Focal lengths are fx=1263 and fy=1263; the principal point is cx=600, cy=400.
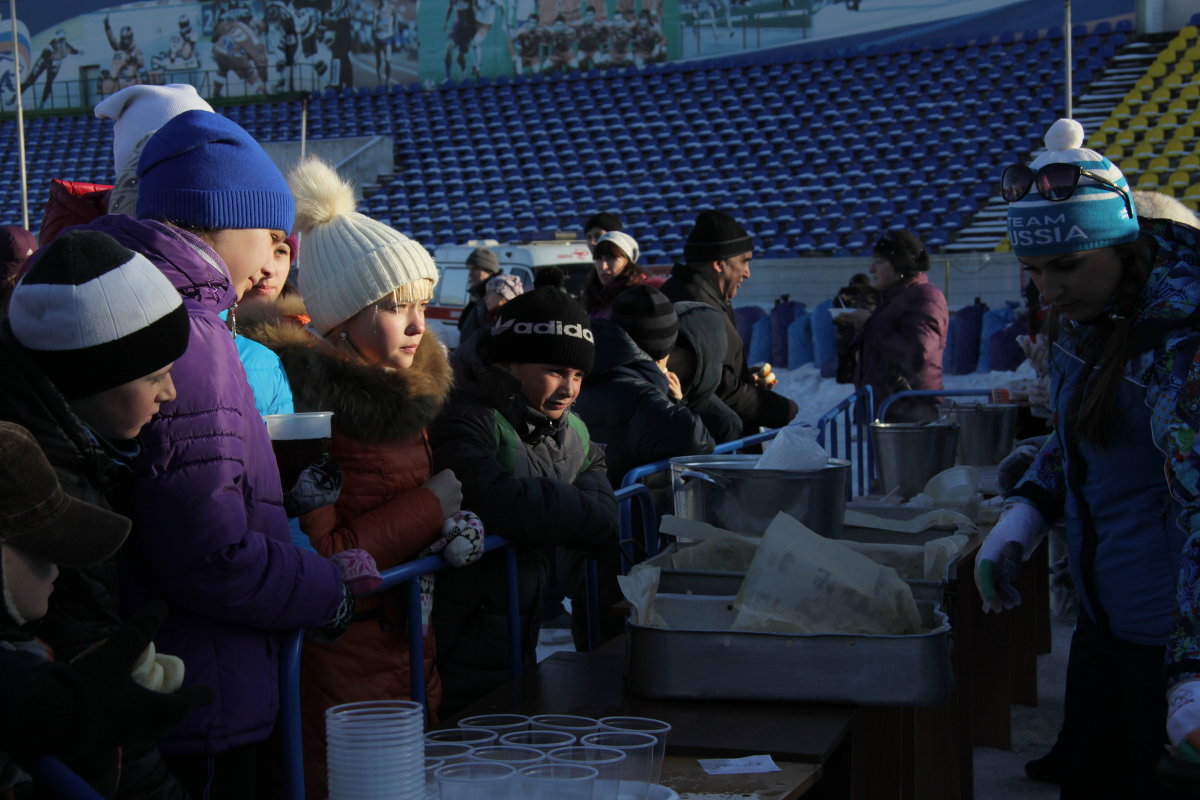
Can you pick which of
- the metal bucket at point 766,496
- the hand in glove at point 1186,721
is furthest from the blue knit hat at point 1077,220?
the hand in glove at point 1186,721

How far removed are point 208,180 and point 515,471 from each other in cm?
101

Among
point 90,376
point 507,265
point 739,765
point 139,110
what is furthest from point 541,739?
point 507,265

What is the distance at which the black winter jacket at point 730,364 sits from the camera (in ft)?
17.7

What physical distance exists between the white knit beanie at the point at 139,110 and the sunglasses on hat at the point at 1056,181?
170cm

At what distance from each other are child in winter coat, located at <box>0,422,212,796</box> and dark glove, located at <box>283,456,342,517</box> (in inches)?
26.4

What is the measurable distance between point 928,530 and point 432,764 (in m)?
2.04

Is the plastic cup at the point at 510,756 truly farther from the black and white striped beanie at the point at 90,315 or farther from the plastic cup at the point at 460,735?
the black and white striped beanie at the point at 90,315

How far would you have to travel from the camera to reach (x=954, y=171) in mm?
20422

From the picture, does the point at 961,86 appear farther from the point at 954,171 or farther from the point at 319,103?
the point at 319,103

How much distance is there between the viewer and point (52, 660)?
56.7 inches

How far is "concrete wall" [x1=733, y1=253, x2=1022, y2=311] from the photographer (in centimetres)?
1773

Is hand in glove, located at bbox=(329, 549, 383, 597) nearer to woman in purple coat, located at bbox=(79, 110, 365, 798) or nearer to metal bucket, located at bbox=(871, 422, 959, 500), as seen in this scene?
woman in purple coat, located at bbox=(79, 110, 365, 798)

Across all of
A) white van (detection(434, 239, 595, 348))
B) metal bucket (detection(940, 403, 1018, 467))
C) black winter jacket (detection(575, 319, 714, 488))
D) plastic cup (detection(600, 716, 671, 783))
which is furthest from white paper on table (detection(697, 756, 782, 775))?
white van (detection(434, 239, 595, 348))

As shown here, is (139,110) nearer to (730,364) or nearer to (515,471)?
(515,471)
